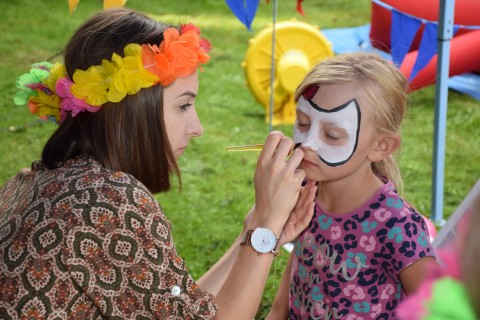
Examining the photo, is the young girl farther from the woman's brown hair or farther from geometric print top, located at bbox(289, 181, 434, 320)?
the woman's brown hair

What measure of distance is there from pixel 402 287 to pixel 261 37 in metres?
3.81

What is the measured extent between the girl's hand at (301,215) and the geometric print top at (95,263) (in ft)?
1.13

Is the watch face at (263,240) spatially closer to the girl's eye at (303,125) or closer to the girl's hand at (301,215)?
the girl's hand at (301,215)

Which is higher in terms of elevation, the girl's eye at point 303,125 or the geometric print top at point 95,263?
the girl's eye at point 303,125

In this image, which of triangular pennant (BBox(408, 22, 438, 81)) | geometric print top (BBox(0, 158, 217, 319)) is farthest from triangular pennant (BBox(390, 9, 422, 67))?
geometric print top (BBox(0, 158, 217, 319))

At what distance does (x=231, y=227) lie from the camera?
421cm

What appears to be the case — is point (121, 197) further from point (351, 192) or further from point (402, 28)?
point (402, 28)

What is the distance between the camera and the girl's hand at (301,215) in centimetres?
211

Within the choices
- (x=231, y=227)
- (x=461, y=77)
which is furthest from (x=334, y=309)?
(x=461, y=77)

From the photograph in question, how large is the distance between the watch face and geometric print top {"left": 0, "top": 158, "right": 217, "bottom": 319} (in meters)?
0.17

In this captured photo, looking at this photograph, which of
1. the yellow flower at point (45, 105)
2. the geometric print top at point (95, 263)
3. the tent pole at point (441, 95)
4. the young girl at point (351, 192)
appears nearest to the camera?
the geometric print top at point (95, 263)

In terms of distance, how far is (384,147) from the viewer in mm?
2137

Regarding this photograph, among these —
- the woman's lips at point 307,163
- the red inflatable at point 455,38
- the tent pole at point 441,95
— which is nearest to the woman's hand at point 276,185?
the woman's lips at point 307,163

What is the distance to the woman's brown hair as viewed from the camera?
1.97 meters
